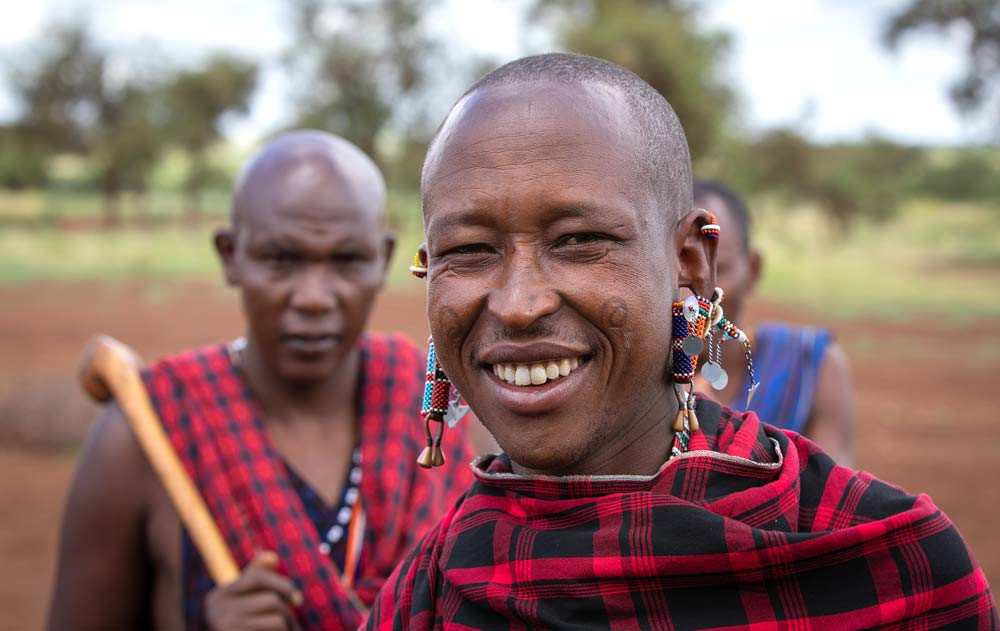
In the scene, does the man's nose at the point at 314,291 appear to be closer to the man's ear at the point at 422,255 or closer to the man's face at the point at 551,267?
the man's ear at the point at 422,255

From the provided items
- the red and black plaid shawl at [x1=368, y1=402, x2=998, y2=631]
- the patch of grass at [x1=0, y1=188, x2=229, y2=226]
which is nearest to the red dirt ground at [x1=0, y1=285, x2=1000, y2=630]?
the red and black plaid shawl at [x1=368, y1=402, x2=998, y2=631]

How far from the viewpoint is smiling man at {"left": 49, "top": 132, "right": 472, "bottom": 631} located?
3029 millimetres

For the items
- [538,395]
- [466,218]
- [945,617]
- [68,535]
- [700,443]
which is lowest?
[68,535]

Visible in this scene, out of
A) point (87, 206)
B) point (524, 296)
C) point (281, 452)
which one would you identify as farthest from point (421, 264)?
point (87, 206)

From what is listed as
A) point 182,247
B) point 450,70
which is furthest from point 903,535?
point 450,70

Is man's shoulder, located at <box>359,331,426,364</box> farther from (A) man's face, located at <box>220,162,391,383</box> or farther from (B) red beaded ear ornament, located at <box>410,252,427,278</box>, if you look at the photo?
(B) red beaded ear ornament, located at <box>410,252,427,278</box>

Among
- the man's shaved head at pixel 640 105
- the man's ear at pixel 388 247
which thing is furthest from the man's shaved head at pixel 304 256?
the man's shaved head at pixel 640 105

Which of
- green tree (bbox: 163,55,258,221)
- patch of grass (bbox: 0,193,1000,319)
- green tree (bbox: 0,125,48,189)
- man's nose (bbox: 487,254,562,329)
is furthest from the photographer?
green tree (bbox: 163,55,258,221)

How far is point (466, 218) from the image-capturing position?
66.2 inches

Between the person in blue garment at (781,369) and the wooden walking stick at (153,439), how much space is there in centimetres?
202

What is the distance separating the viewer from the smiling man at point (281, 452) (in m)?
3.03

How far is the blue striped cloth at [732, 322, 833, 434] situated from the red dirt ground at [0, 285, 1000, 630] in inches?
105

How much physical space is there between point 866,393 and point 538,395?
10.1 m

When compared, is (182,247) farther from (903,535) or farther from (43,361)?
(903,535)
